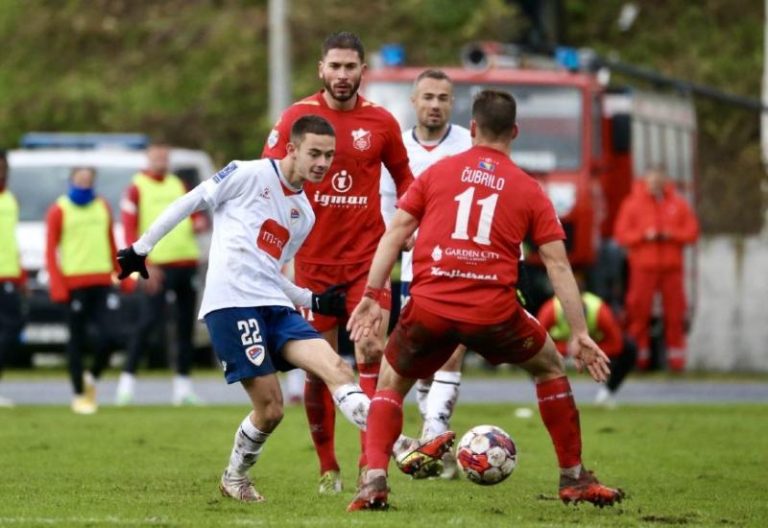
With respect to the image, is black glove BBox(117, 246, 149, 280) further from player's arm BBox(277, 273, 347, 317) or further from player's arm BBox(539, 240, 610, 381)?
player's arm BBox(539, 240, 610, 381)

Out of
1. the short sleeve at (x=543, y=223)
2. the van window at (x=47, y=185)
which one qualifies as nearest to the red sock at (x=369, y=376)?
the short sleeve at (x=543, y=223)

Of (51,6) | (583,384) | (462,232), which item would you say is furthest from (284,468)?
(51,6)

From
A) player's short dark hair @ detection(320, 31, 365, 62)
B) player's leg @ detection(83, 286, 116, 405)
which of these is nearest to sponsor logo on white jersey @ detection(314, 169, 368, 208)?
player's short dark hair @ detection(320, 31, 365, 62)

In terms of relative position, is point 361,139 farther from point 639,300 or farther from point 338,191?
point 639,300

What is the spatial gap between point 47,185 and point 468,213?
1559 centimetres

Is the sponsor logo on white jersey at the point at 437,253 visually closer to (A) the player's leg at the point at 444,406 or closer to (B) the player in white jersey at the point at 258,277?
(B) the player in white jersey at the point at 258,277

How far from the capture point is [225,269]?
34.8 feet

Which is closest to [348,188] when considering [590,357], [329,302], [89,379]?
[329,302]

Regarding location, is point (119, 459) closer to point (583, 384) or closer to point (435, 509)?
point (435, 509)

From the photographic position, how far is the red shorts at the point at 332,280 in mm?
11836

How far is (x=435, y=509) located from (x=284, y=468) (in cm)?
281

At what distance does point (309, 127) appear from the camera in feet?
34.4

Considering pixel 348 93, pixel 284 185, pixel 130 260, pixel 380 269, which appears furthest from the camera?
pixel 348 93

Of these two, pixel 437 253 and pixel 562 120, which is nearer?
pixel 437 253
